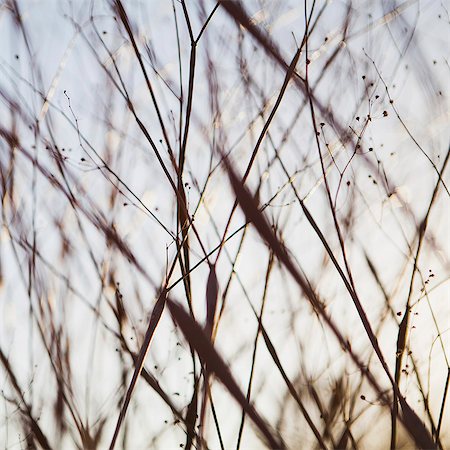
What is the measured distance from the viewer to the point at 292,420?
162 centimetres

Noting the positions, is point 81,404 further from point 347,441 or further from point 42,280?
point 347,441

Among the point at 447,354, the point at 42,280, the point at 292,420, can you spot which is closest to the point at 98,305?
the point at 42,280

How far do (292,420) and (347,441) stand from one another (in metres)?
0.37

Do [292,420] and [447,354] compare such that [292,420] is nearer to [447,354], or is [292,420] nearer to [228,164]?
[447,354]

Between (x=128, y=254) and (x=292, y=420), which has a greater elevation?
(x=128, y=254)

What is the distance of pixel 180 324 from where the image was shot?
1005 mm

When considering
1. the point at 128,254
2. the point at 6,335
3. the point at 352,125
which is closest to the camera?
the point at 128,254

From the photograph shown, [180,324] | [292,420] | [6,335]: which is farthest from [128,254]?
[292,420]

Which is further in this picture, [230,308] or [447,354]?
[230,308]

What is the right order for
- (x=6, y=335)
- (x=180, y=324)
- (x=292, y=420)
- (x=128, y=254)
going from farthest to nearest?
1. (x=292, y=420)
2. (x=6, y=335)
3. (x=128, y=254)
4. (x=180, y=324)

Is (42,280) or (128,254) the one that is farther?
(42,280)

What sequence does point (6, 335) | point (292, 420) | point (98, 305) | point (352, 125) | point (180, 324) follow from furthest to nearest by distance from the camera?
point (292, 420), point (6, 335), point (98, 305), point (352, 125), point (180, 324)

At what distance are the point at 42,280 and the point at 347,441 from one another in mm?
698

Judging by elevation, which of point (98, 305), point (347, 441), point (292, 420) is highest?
point (98, 305)
